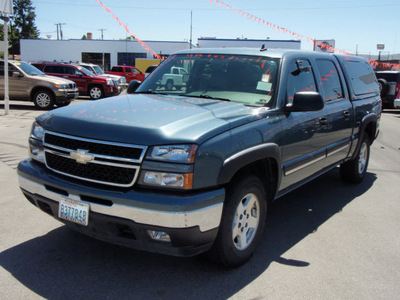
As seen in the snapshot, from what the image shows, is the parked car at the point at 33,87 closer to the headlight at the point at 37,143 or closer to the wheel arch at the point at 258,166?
the headlight at the point at 37,143

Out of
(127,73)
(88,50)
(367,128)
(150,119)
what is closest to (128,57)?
(88,50)

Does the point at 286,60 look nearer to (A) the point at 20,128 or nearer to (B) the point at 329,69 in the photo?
(B) the point at 329,69

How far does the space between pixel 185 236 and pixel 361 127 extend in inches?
158

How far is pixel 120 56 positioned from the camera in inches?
1932

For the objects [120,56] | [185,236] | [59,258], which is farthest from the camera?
[120,56]

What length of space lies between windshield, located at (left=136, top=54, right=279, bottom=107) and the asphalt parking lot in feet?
4.93

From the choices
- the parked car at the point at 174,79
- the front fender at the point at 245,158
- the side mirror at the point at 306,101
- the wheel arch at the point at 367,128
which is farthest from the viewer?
the wheel arch at the point at 367,128

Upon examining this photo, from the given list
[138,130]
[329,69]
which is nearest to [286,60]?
[329,69]

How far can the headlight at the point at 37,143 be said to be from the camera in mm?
3402

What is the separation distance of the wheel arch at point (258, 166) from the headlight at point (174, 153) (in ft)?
0.96

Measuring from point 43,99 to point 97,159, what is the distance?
12940 mm

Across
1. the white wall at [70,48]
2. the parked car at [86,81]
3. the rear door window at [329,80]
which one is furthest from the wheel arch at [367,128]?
the white wall at [70,48]

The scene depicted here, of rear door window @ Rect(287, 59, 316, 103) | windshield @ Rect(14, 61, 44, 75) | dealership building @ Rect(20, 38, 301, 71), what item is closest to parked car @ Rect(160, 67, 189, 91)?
rear door window @ Rect(287, 59, 316, 103)

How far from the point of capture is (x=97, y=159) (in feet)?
9.55
